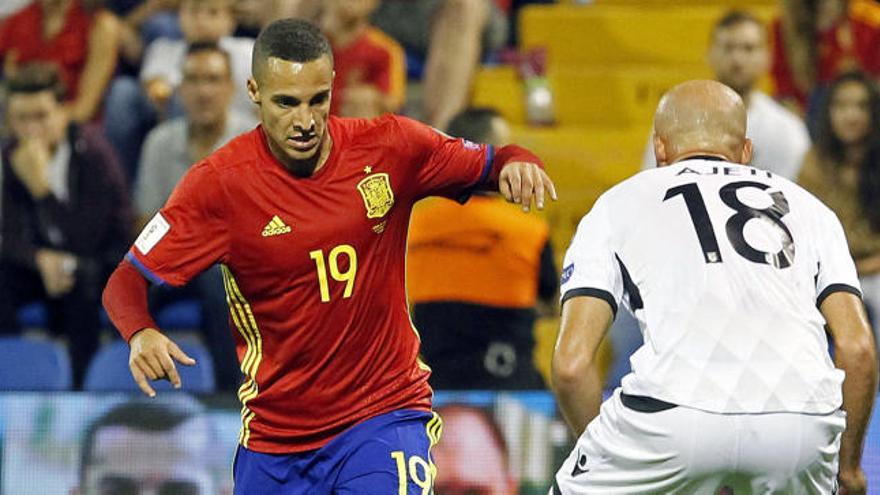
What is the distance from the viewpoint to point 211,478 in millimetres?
7227

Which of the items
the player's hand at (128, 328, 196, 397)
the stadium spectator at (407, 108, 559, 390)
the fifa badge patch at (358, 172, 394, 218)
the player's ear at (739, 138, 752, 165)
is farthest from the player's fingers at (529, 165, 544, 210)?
the stadium spectator at (407, 108, 559, 390)

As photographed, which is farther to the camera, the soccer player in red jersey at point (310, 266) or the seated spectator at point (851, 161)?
the seated spectator at point (851, 161)

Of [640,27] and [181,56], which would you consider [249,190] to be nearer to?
[181,56]

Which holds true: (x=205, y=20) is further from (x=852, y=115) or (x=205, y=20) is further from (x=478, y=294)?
(x=852, y=115)

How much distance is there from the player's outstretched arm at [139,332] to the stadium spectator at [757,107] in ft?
14.4

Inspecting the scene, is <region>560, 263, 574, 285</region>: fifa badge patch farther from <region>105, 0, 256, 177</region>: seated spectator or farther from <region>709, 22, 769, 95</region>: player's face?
<region>105, 0, 256, 177</region>: seated spectator

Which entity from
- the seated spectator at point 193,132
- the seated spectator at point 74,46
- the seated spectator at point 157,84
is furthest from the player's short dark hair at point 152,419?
the seated spectator at point 74,46

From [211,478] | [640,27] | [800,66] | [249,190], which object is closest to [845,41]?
[800,66]

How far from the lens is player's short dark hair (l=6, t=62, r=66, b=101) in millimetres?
9609

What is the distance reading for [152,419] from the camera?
724 cm

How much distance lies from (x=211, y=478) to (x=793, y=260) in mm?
3331

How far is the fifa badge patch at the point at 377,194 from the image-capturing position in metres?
5.42

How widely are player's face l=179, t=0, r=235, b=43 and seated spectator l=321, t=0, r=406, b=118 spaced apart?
61 centimetres

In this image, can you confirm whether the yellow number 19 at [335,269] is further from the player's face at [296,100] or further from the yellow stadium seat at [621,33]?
the yellow stadium seat at [621,33]
